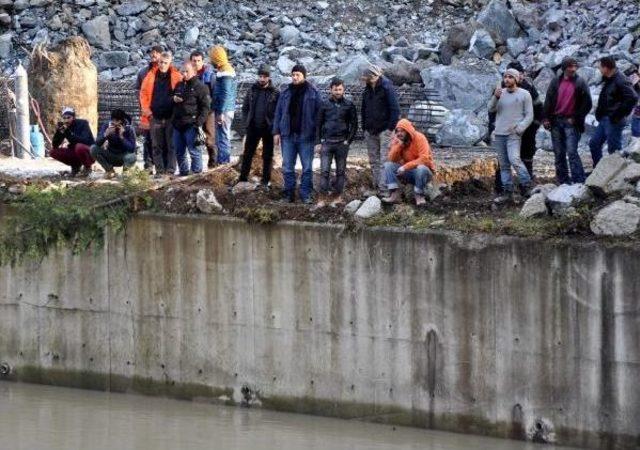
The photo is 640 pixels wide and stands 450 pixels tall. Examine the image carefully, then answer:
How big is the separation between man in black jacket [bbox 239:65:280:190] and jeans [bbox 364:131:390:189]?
1.22 metres

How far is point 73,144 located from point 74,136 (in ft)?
0.39

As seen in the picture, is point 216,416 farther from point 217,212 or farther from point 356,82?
point 356,82

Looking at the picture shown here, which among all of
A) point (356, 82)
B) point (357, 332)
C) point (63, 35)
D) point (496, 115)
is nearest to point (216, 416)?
point (357, 332)

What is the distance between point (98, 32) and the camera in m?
38.4

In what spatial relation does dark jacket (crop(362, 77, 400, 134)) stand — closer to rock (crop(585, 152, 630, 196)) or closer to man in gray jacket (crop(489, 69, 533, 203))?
man in gray jacket (crop(489, 69, 533, 203))

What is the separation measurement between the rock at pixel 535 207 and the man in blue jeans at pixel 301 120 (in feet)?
9.13

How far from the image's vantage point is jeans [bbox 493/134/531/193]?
17516 millimetres

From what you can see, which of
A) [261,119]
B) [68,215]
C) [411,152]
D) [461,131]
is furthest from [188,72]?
[461,131]

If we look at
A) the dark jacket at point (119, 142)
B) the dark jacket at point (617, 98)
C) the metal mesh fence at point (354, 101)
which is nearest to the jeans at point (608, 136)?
the dark jacket at point (617, 98)

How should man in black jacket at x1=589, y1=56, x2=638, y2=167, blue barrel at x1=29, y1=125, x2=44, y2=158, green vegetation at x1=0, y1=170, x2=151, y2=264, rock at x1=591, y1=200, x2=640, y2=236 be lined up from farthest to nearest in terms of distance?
1. blue barrel at x1=29, y1=125, x2=44, y2=158
2. green vegetation at x1=0, y1=170, x2=151, y2=264
3. man in black jacket at x1=589, y1=56, x2=638, y2=167
4. rock at x1=591, y1=200, x2=640, y2=236

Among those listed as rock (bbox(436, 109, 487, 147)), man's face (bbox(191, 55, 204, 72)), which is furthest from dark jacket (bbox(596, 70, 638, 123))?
rock (bbox(436, 109, 487, 147))

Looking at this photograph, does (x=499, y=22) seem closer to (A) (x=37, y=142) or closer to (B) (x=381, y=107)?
(A) (x=37, y=142)

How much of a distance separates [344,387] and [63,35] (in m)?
24.3

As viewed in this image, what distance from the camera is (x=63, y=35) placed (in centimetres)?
3925
